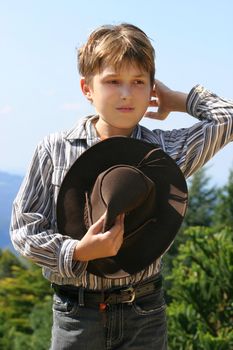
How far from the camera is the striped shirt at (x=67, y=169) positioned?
1.92 meters

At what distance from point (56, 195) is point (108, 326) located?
1.21ft

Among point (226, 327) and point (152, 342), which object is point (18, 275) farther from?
point (152, 342)

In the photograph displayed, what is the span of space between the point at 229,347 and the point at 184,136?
7983mm

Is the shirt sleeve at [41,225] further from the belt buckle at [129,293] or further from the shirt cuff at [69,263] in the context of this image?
the belt buckle at [129,293]

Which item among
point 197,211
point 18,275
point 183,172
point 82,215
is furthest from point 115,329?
point 197,211

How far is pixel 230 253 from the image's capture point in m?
9.85

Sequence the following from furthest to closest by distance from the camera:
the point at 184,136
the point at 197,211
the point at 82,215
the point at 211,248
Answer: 1. the point at 197,211
2. the point at 211,248
3. the point at 184,136
4. the point at 82,215

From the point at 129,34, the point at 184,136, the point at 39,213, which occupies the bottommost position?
the point at 39,213

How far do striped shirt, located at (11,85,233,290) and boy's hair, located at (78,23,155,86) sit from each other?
0.56ft

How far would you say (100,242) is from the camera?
1.82m

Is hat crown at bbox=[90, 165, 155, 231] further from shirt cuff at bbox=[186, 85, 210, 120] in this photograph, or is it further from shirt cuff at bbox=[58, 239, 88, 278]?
shirt cuff at bbox=[186, 85, 210, 120]

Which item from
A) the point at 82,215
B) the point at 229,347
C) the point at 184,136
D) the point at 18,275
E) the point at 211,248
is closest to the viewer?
the point at 82,215

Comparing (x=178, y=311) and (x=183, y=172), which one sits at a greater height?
(x=183, y=172)

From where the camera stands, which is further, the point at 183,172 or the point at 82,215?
the point at 183,172
